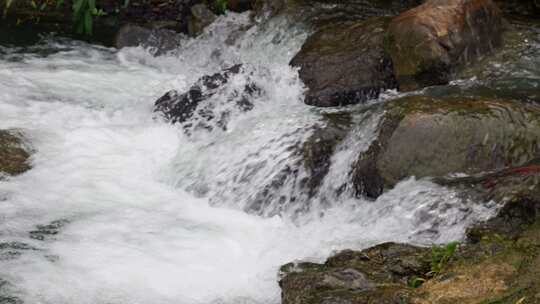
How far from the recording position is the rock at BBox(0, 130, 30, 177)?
6457 millimetres

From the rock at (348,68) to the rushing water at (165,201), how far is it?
19 centimetres

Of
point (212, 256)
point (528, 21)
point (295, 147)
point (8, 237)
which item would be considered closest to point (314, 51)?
point (295, 147)

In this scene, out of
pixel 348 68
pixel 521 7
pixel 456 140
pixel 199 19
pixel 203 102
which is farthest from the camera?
pixel 199 19

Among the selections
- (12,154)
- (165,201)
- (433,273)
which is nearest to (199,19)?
(12,154)

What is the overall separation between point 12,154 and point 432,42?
3929 millimetres

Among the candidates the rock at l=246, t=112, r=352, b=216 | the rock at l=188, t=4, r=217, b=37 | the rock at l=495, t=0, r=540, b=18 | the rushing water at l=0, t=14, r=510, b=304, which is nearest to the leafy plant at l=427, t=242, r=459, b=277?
the rushing water at l=0, t=14, r=510, b=304

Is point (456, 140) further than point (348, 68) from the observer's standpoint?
No

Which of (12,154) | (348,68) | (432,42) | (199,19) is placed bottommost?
(12,154)

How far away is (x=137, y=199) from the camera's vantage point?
6211mm

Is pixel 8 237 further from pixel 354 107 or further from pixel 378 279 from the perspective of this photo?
pixel 354 107

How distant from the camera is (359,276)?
434 cm

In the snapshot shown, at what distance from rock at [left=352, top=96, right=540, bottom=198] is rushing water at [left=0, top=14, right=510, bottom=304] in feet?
0.56

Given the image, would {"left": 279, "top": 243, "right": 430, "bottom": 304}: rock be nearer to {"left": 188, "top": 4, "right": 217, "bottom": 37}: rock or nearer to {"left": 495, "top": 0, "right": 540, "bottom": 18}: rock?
{"left": 495, "top": 0, "right": 540, "bottom": 18}: rock

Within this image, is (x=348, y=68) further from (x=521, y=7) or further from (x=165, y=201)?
(x=521, y=7)
